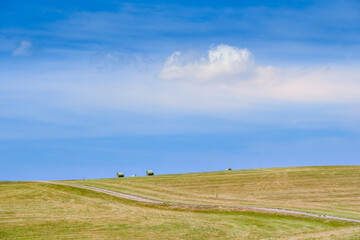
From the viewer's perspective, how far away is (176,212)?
5238cm

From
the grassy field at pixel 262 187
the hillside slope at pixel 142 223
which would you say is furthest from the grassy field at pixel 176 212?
the grassy field at pixel 262 187

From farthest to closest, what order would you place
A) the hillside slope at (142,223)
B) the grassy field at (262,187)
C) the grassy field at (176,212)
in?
the grassy field at (262,187) < the grassy field at (176,212) < the hillside slope at (142,223)

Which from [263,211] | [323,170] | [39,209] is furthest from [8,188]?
[323,170]

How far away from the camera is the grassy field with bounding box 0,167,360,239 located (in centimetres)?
3794

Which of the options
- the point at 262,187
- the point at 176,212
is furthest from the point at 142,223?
the point at 262,187

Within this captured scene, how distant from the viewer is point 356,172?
83750 mm

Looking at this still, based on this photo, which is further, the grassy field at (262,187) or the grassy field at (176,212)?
the grassy field at (262,187)

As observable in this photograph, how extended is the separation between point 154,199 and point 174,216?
52.8ft

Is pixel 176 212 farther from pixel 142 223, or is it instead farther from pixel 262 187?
pixel 262 187

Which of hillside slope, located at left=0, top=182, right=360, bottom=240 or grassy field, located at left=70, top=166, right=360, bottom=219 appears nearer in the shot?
hillside slope, located at left=0, top=182, right=360, bottom=240

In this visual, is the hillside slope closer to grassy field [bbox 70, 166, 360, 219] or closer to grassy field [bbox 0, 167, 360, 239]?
grassy field [bbox 0, 167, 360, 239]

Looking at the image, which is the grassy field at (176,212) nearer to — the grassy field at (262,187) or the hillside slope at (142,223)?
the hillside slope at (142,223)

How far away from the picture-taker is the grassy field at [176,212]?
3794cm

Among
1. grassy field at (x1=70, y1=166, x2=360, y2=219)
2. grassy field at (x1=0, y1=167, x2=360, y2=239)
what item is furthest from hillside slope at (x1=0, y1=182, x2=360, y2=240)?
grassy field at (x1=70, y1=166, x2=360, y2=219)
